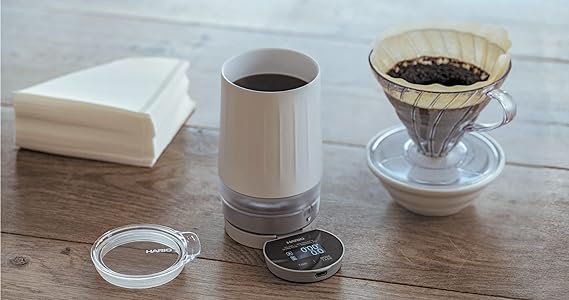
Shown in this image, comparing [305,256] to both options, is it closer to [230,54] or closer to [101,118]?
[101,118]

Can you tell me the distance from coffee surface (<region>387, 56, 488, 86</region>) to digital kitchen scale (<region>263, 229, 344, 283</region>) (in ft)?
0.63

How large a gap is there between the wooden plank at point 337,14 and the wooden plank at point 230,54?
3 centimetres

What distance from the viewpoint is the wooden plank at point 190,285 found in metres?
0.87

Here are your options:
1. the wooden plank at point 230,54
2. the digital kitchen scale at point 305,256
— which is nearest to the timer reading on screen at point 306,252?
the digital kitchen scale at point 305,256

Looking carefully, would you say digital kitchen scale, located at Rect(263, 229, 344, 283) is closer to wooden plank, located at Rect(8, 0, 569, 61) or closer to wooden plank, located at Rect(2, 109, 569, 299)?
wooden plank, located at Rect(2, 109, 569, 299)

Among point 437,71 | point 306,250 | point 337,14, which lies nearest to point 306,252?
point 306,250

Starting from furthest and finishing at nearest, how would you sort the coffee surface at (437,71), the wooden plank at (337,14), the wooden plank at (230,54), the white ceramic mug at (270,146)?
the wooden plank at (337,14), the wooden plank at (230,54), the coffee surface at (437,71), the white ceramic mug at (270,146)

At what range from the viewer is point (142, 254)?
3.01 ft

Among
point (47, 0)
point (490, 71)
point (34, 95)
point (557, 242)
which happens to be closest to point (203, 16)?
point (47, 0)

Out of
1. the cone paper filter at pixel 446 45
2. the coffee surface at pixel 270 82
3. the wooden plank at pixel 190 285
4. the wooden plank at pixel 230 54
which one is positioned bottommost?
the wooden plank at pixel 190 285

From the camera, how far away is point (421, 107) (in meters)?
0.91

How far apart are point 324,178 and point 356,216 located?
8 cm

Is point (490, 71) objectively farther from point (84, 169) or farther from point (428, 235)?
point (84, 169)

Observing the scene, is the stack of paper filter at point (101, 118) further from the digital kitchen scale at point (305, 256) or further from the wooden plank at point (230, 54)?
the digital kitchen scale at point (305, 256)
